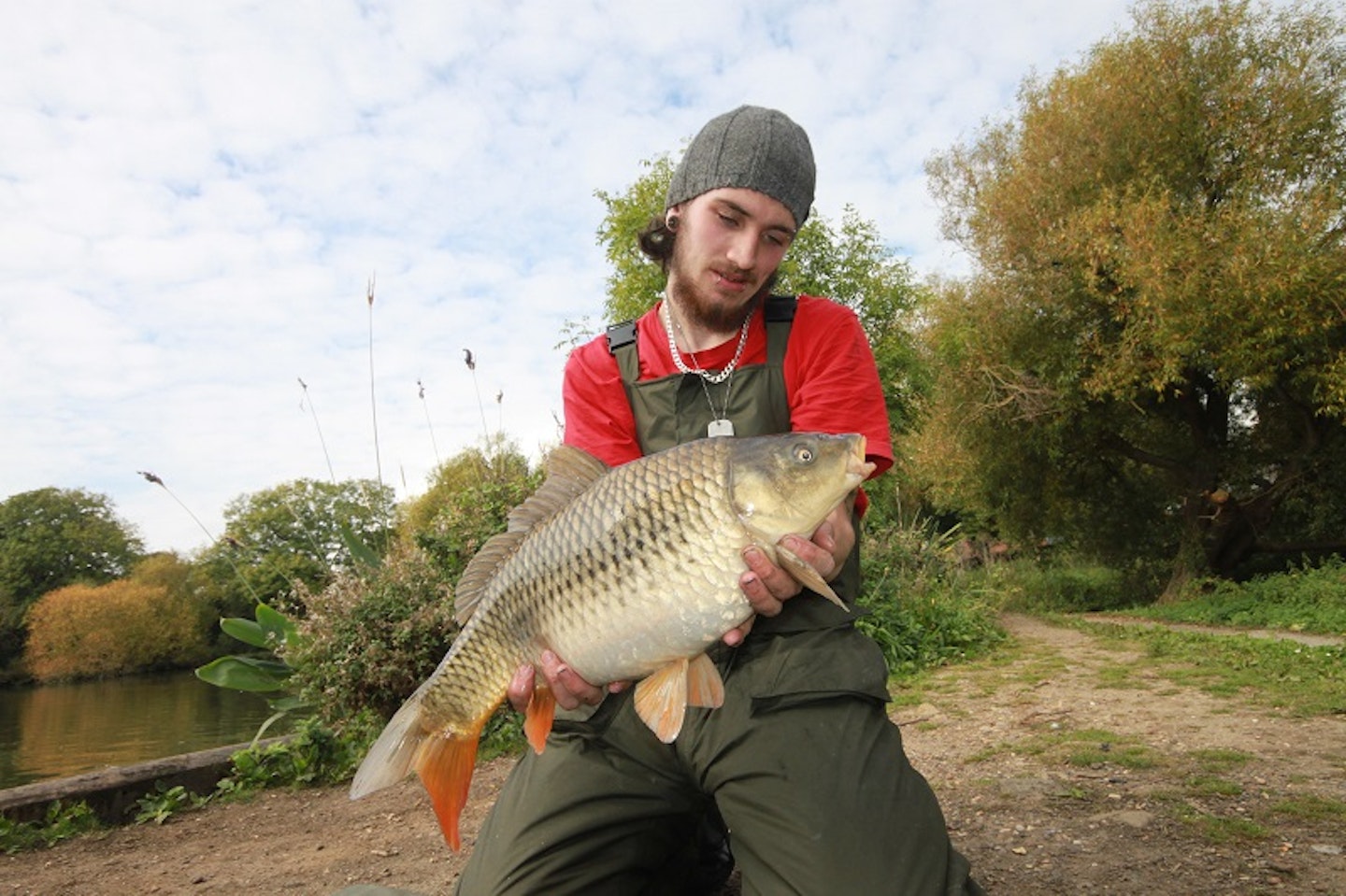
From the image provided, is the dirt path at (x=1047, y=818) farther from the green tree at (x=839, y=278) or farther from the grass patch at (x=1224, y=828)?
the green tree at (x=839, y=278)

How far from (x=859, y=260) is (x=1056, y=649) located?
2007cm

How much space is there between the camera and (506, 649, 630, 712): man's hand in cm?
212

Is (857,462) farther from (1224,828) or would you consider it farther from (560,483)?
(1224,828)

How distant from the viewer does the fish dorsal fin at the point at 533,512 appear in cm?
231

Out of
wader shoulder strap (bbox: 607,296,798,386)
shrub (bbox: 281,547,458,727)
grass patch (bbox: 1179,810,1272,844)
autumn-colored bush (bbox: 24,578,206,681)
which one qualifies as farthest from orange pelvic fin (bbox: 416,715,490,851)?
autumn-colored bush (bbox: 24,578,206,681)

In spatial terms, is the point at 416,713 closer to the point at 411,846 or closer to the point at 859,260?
the point at 411,846

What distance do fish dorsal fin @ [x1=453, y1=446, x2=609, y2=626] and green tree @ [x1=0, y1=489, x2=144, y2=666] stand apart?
Answer: 4162 centimetres

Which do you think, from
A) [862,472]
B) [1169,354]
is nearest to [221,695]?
[1169,354]

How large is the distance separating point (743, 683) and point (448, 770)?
80 cm

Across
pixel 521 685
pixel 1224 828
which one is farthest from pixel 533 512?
pixel 1224 828

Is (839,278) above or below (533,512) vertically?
above

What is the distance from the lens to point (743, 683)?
2314 mm

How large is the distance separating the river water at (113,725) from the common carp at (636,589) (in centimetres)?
753

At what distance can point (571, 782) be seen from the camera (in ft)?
7.61
